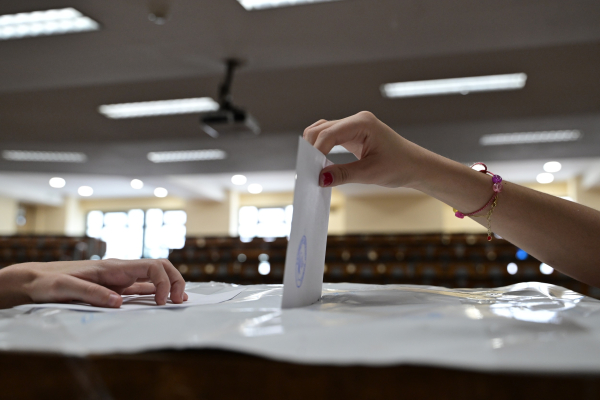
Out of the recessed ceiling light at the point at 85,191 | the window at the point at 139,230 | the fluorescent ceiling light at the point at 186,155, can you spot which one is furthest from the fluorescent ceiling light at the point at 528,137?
the recessed ceiling light at the point at 85,191

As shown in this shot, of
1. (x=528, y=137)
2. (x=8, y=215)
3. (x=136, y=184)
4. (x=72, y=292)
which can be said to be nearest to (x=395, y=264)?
(x=72, y=292)

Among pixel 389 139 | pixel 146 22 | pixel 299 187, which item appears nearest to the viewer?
pixel 299 187

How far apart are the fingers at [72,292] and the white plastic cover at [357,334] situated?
5cm

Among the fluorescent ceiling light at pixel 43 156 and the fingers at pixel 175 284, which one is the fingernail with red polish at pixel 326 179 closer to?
the fingers at pixel 175 284

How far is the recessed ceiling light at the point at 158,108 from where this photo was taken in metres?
4.39

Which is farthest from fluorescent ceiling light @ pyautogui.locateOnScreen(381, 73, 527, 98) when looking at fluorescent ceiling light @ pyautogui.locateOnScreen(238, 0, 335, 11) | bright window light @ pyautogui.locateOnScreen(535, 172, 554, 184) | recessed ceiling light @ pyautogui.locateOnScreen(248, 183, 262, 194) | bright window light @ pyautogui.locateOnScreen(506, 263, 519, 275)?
recessed ceiling light @ pyautogui.locateOnScreen(248, 183, 262, 194)

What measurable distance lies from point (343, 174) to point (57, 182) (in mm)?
10439


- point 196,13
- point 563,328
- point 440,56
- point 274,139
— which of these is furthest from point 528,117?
point 563,328

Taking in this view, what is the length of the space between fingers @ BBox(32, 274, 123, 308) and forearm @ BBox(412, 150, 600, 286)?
480 millimetres

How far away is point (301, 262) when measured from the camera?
1.51 ft

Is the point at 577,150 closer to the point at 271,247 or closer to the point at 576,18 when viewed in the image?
the point at 576,18

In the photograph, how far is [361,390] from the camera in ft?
0.67

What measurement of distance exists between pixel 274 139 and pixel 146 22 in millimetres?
2830

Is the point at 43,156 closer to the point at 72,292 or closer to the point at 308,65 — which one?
the point at 308,65
